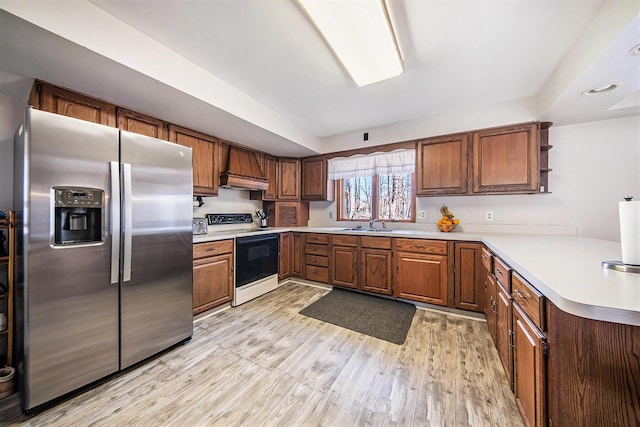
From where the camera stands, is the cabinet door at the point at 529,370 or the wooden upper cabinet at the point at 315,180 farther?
the wooden upper cabinet at the point at 315,180

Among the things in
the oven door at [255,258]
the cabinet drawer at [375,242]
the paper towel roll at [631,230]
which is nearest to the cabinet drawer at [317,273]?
the oven door at [255,258]

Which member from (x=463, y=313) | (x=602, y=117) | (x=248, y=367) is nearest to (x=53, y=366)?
(x=248, y=367)

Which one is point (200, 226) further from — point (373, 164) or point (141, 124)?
point (373, 164)

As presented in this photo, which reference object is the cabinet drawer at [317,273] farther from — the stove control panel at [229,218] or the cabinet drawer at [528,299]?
the cabinet drawer at [528,299]

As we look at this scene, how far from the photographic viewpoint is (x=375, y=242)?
3.03 m

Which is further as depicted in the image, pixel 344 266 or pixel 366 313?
pixel 344 266

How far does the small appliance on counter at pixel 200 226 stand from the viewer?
2730mm

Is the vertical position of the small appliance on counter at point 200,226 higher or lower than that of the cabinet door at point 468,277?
higher

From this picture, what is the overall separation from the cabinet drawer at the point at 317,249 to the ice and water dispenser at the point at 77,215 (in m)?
2.45

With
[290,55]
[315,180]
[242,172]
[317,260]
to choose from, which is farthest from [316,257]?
[290,55]

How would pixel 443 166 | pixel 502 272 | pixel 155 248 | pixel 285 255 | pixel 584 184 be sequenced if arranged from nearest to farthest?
pixel 502 272 < pixel 155 248 < pixel 584 184 < pixel 443 166 < pixel 285 255

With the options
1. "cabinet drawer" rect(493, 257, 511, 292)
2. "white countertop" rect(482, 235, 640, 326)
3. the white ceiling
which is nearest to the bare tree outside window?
the white ceiling

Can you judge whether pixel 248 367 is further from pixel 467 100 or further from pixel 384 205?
pixel 467 100

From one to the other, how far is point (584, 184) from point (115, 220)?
14.1 ft
